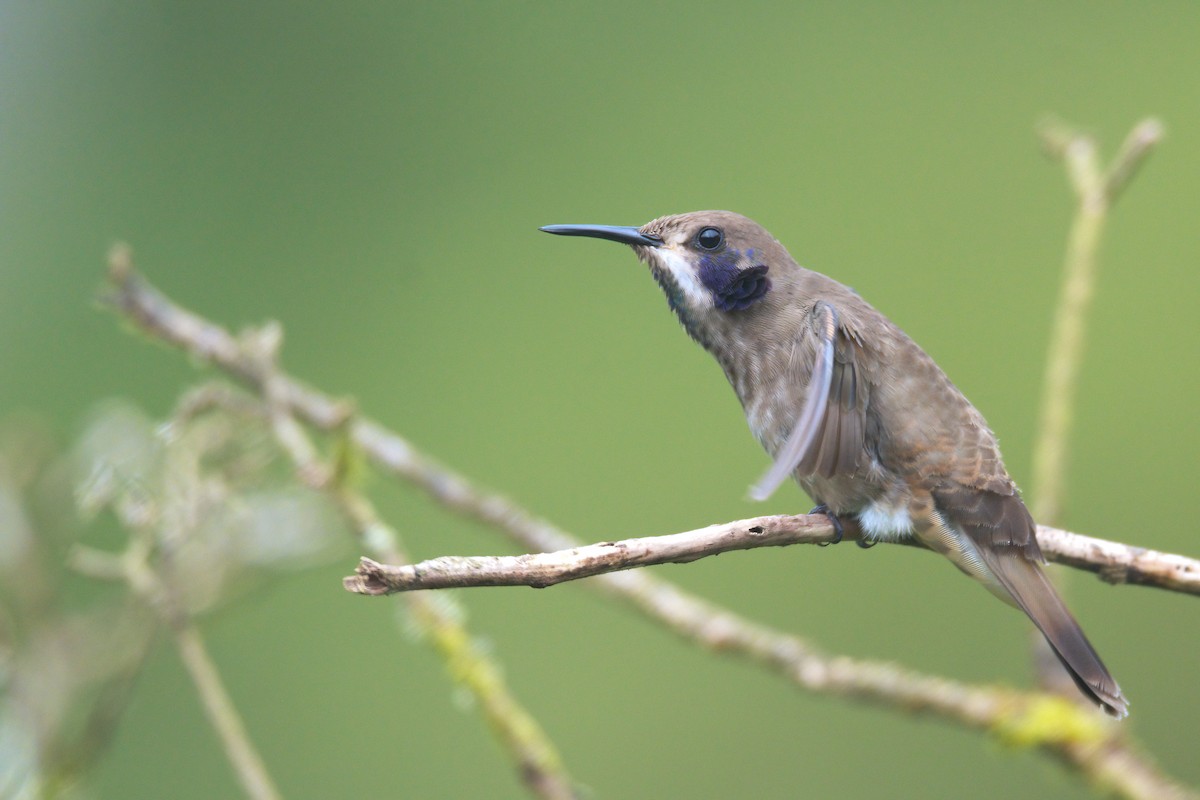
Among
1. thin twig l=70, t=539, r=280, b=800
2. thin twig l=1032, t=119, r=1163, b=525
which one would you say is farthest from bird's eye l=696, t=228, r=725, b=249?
thin twig l=70, t=539, r=280, b=800

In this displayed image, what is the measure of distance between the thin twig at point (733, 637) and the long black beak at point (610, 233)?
22.5 inches

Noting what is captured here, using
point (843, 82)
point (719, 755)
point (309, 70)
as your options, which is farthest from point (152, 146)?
point (719, 755)

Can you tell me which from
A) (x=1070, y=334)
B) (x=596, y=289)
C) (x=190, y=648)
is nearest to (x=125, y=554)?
(x=190, y=648)

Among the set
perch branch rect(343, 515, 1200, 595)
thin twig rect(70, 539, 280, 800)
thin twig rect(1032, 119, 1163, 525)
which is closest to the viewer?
perch branch rect(343, 515, 1200, 595)

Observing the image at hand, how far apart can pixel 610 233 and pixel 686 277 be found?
7.8 inches

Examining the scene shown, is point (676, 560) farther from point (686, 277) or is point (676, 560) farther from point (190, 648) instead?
point (686, 277)

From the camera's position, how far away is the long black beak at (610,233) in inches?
100

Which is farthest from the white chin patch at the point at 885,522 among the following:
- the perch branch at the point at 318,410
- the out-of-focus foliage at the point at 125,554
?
the out-of-focus foliage at the point at 125,554

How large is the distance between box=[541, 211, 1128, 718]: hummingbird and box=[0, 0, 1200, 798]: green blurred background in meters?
1.82

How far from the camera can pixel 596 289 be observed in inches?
199

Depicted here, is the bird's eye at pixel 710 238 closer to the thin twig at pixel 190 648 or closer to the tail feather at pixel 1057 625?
the tail feather at pixel 1057 625

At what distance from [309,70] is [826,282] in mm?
3729

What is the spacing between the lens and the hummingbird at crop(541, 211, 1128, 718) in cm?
212

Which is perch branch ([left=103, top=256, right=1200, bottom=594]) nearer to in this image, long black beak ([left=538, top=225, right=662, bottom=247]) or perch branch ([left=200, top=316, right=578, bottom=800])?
perch branch ([left=200, top=316, right=578, bottom=800])
